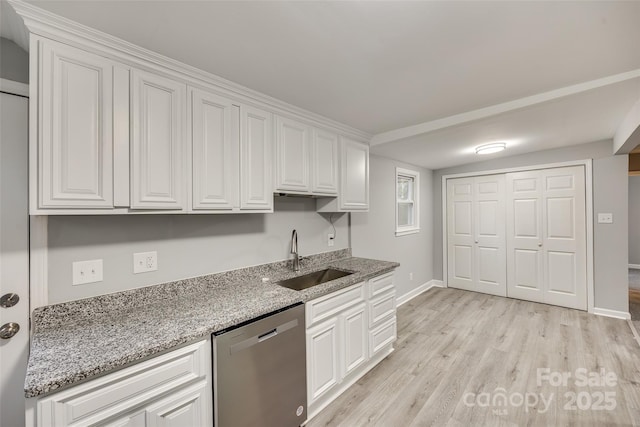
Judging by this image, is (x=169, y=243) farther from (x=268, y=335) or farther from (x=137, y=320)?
(x=268, y=335)

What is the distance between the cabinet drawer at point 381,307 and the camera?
7.74 feet

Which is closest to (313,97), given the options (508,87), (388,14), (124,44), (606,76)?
(388,14)

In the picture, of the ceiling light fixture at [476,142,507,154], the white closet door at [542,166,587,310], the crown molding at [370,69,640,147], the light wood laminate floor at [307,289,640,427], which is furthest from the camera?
the white closet door at [542,166,587,310]

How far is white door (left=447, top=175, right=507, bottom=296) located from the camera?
13.9 feet

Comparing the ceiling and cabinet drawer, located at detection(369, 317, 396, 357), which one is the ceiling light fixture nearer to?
the ceiling

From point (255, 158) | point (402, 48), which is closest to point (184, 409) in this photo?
point (255, 158)

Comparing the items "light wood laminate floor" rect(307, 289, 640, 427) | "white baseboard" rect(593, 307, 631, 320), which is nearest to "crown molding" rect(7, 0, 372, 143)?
"light wood laminate floor" rect(307, 289, 640, 427)

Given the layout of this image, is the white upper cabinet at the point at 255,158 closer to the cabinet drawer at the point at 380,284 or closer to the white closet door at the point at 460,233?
the cabinet drawer at the point at 380,284

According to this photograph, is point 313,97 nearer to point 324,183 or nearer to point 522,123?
point 324,183

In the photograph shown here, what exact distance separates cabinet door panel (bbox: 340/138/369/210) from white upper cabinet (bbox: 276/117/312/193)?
0.47 meters

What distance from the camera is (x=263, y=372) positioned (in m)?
1.48

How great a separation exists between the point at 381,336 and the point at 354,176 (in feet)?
Result: 5.14

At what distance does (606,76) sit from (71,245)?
11.1ft

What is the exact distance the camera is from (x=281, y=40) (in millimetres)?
1376
